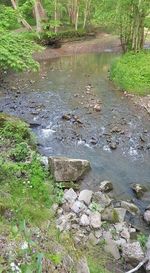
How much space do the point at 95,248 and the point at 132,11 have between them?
682 inches

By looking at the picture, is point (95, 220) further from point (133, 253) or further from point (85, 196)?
point (133, 253)

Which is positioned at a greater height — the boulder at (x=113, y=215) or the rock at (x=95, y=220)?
the rock at (x=95, y=220)

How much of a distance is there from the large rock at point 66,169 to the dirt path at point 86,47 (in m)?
16.0

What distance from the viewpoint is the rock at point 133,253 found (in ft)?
23.1

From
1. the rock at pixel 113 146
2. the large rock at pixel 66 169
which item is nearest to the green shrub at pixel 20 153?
the large rock at pixel 66 169

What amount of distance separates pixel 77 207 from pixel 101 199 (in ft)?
2.93

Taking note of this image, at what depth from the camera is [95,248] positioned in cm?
721

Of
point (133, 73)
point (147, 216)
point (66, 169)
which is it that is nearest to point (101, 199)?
point (147, 216)

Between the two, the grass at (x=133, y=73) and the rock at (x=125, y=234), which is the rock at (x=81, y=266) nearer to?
the rock at (x=125, y=234)

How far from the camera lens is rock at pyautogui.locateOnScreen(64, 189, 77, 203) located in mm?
A: 8696

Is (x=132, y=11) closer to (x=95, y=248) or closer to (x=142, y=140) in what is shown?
(x=142, y=140)

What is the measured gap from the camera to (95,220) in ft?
26.6

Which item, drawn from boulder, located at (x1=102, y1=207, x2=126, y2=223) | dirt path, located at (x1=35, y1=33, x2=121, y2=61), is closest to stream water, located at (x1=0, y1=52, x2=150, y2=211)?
boulder, located at (x1=102, y1=207, x2=126, y2=223)

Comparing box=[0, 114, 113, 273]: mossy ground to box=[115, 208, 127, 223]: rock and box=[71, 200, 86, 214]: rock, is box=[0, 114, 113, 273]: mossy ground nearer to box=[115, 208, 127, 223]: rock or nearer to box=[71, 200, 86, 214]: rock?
box=[71, 200, 86, 214]: rock
